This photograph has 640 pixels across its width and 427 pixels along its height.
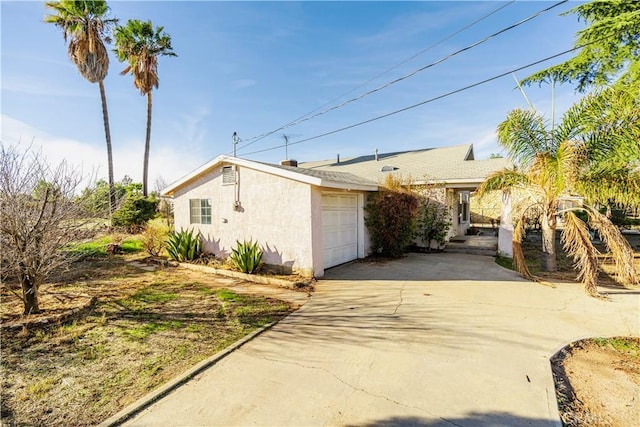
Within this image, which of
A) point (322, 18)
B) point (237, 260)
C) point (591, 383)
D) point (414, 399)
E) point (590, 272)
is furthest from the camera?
point (322, 18)

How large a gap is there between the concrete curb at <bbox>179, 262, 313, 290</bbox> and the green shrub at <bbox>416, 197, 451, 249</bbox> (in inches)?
264

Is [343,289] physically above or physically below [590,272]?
below

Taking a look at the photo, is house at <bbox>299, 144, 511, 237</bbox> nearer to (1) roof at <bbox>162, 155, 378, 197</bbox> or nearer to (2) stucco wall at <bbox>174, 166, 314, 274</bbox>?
(1) roof at <bbox>162, 155, 378, 197</bbox>

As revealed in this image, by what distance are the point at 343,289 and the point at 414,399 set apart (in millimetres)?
4328

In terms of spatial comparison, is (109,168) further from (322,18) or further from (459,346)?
(459,346)

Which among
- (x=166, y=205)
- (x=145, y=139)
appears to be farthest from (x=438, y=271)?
(x=145, y=139)

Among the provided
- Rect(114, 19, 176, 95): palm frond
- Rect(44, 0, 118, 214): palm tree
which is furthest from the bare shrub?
Rect(114, 19, 176, 95): palm frond

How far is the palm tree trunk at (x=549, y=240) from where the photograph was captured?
8.38 meters

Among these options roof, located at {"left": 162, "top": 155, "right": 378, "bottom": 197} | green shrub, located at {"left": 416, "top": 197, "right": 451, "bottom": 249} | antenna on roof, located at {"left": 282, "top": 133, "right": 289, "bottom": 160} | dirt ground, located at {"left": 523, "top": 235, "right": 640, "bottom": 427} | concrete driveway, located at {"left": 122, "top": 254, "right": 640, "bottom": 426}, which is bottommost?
dirt ground, located at {"left": 523, "top": 235, "right": 640, "bottom": 427}

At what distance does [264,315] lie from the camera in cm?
566

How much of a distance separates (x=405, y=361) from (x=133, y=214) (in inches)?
774

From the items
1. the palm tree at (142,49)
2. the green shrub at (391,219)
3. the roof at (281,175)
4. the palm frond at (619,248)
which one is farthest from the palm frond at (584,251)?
the palm tree at (142,49)

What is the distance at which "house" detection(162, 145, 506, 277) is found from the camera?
8352 mm

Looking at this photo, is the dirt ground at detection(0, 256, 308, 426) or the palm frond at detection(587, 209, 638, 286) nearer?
the dirt ground at detection(0, 256, 308, 426)
